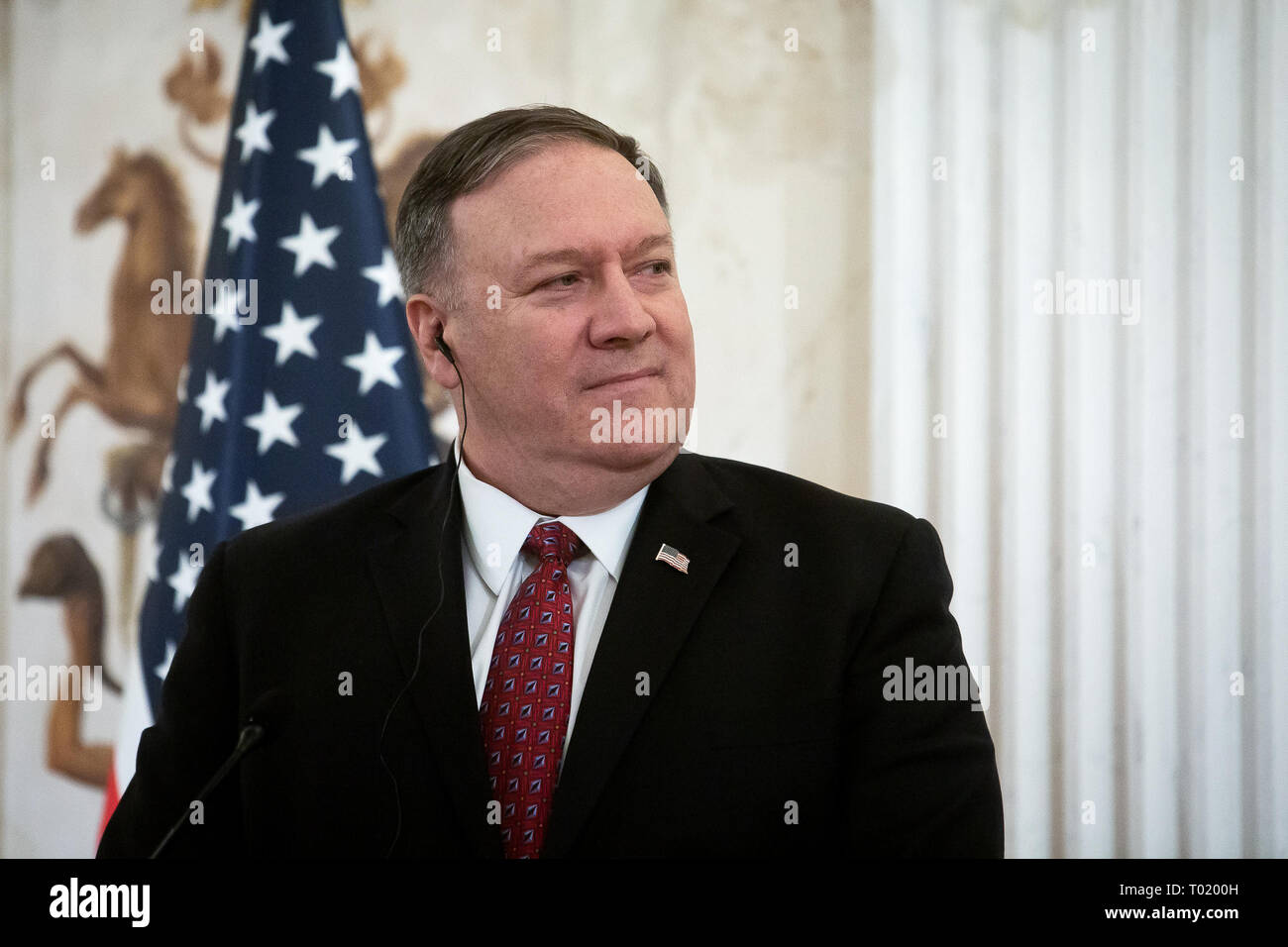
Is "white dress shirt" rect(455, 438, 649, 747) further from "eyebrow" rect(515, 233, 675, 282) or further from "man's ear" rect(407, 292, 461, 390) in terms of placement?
"eyebrow" rect(515, 233, 675, 282)

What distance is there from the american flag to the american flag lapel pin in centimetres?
118

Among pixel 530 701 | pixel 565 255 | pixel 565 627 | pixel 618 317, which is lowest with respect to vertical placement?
pixel 530 701

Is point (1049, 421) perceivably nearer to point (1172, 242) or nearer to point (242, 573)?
point (1172, 242)

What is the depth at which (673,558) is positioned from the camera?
1.56 metres

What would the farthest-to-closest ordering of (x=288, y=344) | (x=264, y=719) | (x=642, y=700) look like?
(x=288, y=344)
(x=642, y=700)
(x=264, y=719)

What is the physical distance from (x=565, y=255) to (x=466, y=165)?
0.83 feet

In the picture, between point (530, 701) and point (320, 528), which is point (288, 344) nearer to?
point (320, 528)

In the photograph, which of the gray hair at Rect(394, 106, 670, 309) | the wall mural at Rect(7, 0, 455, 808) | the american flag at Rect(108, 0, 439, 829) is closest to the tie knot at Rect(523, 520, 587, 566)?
the gray hair at Rect(394, 106, 670, 309)

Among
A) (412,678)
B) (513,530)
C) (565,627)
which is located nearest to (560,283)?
(513,530)

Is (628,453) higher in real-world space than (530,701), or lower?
higher

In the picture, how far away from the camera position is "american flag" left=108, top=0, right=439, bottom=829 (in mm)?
2592

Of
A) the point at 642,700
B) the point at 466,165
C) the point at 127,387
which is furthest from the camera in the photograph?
the point at 127,387

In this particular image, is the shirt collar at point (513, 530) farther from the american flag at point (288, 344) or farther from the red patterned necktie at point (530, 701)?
the american flag at point (288, 344)

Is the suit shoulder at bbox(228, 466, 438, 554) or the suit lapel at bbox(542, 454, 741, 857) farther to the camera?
the suit shoulder at bbox(228, 466, 438, 554)
